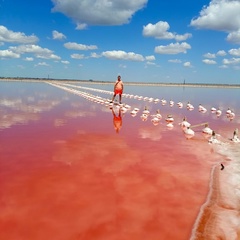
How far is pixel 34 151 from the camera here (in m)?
8.63

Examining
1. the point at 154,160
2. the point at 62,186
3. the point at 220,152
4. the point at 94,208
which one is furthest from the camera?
the point at 220,152

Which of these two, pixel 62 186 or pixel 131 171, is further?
pixel 131 171

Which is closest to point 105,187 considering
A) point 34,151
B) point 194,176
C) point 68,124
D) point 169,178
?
point 169,178

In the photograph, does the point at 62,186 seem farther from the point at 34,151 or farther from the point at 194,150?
the point at 194,150

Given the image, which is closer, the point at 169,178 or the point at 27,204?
the point at 27,204

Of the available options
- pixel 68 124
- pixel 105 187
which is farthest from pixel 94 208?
pixel 68 124

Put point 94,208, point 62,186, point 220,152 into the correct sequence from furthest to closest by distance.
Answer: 1. point 220,152
2. point 62,186
3. point 94,208

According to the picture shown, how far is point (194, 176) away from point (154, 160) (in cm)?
145

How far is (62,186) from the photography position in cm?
615

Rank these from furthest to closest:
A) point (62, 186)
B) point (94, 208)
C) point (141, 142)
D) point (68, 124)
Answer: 1. point (68, 124)
2. point (141, 142)
3. point (62, 186)
4. point (94, 208)

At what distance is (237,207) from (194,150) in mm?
4203

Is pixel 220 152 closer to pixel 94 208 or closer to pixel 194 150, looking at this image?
pixel 194 150

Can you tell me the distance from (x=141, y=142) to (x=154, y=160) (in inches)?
90.4

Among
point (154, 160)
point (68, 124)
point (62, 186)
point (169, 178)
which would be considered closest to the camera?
point (62, 186)
